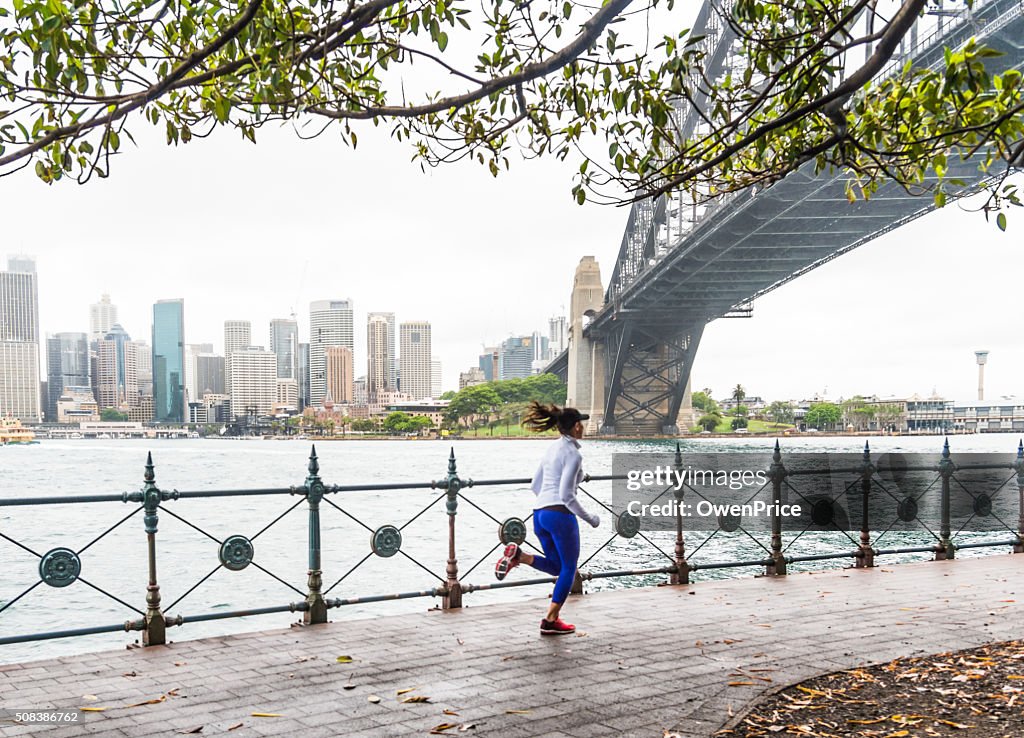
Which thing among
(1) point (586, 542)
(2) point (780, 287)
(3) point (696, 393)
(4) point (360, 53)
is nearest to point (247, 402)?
(3) point (696, 393)

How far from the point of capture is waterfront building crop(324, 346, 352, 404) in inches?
5979

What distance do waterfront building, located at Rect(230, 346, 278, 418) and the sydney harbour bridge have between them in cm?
7564

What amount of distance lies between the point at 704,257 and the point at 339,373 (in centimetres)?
12263

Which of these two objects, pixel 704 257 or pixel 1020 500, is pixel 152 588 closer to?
pixel 1020 500

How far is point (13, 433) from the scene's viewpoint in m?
113

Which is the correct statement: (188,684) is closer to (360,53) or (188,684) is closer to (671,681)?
(671,681)

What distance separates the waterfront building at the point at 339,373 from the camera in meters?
152

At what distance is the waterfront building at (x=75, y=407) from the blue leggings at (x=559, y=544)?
13984 cm

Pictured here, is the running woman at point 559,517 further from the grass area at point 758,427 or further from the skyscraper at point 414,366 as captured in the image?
the skyscraper at point 414,366

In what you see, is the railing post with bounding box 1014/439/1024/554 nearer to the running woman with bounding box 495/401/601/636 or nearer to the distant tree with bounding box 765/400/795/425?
the running woman with bounding box 495/401/601/636

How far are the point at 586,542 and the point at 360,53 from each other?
17.5 meters

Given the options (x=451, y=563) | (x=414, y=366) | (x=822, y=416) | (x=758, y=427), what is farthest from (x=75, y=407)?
(x=451, y=563)

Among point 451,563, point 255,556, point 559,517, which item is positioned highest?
point 559,517

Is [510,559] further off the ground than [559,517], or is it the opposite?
[559,517]
